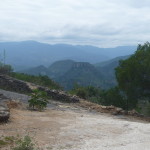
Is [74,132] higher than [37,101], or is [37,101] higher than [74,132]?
[37,101]

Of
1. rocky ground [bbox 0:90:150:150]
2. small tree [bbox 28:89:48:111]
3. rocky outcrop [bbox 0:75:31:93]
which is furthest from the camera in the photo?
rocky outcrop [bbox 0:75:31:93]

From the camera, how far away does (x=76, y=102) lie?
26.5 metres

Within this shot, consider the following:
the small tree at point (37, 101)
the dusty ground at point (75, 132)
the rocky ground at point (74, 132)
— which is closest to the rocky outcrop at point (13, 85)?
the small tree at point (37, 101)

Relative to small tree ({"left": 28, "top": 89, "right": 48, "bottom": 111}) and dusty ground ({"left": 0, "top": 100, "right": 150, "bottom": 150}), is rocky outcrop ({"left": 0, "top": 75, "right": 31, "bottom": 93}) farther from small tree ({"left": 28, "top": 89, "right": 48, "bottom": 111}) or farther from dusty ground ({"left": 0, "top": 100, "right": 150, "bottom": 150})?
dusty ground ({"left": 0, "top": 100, "right": 150, "bottom": 150})

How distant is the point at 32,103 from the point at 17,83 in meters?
8.51

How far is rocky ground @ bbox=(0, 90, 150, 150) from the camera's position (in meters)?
12.3

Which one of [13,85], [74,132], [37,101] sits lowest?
[74,132]

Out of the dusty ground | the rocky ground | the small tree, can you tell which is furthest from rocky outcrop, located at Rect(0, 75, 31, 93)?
the dusty ground

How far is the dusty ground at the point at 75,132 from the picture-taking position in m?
12.3

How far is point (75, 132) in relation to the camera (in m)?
14.5

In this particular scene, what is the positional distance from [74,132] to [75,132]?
4 cm

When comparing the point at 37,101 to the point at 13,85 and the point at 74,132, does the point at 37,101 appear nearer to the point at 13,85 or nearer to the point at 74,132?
the point at 74,132

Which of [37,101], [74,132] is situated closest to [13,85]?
[37,101]

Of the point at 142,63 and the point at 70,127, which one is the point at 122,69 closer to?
the point at 142,63
